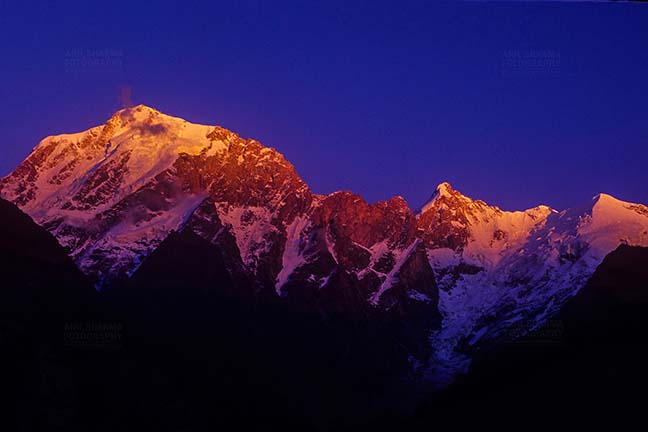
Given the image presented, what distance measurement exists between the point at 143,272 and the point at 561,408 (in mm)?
101998

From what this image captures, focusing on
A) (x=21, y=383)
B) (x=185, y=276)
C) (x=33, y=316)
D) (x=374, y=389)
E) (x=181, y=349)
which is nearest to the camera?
(x=21, y=383)

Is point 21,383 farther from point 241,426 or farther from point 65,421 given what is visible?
point 241,426

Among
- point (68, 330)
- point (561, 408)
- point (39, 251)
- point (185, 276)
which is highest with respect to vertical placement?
point (185, 276)

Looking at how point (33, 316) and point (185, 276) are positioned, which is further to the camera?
point (185, 276)

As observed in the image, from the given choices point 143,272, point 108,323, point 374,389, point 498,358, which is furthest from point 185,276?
point 108,323

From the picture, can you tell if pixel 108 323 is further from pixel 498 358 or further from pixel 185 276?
pixel 185 276

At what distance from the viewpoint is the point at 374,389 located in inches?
7800

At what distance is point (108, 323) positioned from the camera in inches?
4449

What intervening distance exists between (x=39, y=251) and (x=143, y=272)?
66.9 meters

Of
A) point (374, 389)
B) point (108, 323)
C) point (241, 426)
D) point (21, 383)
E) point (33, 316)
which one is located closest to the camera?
point (21, 383)

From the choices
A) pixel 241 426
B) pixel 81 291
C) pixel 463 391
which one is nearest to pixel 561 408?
pixel 463 391

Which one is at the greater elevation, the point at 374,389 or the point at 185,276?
the point at 185,276

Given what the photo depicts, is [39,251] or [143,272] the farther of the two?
[143,272]

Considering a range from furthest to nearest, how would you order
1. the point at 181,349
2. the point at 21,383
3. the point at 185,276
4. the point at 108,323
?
the point at 185,276, the point at 181,349, the point at 108,323, the point at 21,383
